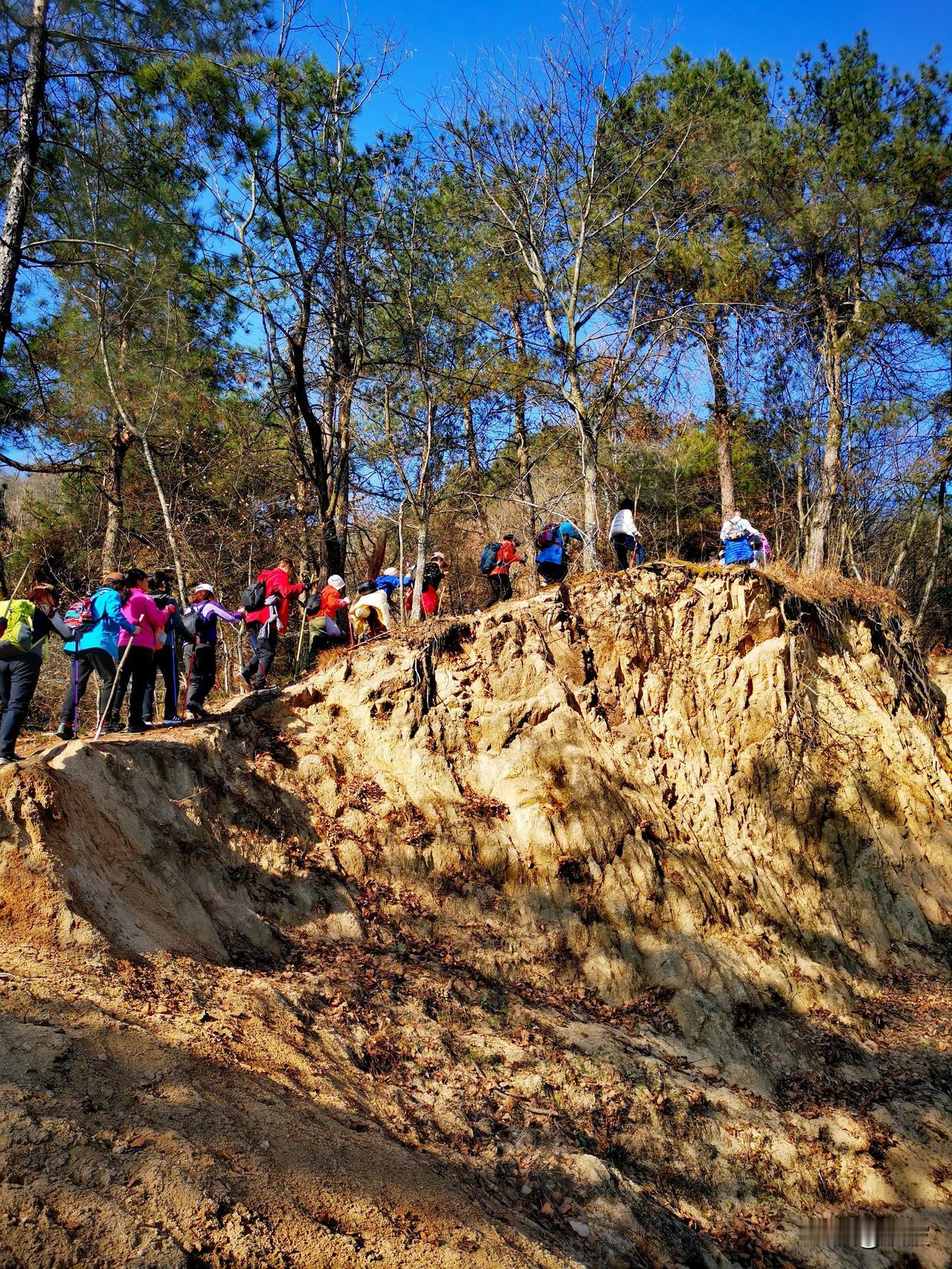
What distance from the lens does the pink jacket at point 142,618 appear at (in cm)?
911

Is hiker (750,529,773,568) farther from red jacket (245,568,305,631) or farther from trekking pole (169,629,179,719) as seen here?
trekking pole (169,629,179,719)

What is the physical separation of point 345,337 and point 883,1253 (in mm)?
14103

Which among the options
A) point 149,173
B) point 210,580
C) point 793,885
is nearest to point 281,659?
point 210,580

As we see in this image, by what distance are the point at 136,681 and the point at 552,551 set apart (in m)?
7.15

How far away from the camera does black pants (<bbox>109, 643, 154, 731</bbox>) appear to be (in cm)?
941

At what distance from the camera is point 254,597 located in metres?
11.5

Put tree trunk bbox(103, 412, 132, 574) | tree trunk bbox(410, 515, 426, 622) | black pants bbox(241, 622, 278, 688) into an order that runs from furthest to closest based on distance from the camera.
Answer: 1. tree trunk bbox(103, 412, 132, 574)
2. tree trunk bbox(410, 515, 426, 622)
3. black pants bbox(241, 622, 278, 688)

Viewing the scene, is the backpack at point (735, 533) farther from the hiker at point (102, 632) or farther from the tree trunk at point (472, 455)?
the hiker at point (102, 632)

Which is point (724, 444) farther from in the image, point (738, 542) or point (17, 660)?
point (17, 660)

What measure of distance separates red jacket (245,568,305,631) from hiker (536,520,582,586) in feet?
14.3

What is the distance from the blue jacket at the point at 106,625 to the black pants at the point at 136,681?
0.33 m

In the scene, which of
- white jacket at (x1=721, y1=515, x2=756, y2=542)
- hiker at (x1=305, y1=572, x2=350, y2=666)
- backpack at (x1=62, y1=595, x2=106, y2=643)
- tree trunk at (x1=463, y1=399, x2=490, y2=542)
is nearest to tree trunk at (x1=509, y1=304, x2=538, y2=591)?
tree trunk at (x1=463, y1=399, x2=490, y2=542)

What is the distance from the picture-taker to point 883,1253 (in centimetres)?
766

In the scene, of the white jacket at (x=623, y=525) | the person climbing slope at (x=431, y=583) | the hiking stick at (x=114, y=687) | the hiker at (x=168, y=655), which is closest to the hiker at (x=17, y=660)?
the hiking stick at (x=114, y=687)
